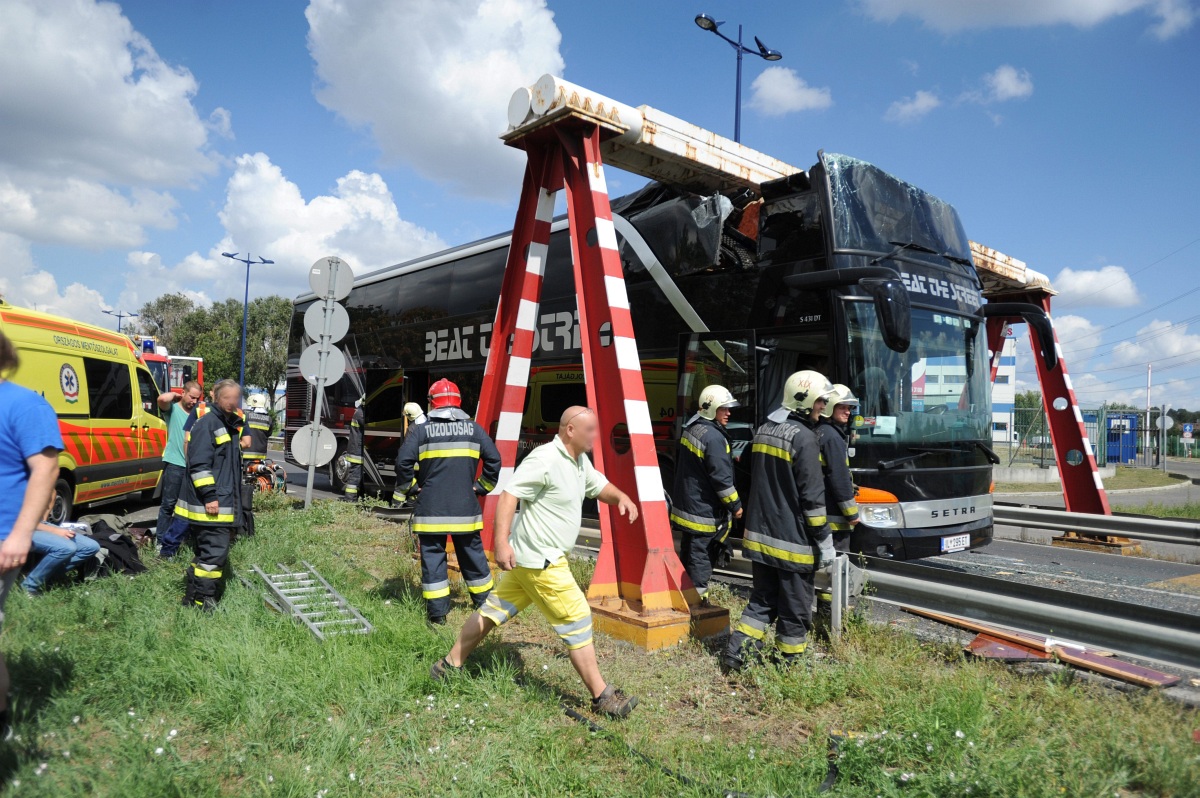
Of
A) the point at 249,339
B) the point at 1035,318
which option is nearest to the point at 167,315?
the point at 249,339

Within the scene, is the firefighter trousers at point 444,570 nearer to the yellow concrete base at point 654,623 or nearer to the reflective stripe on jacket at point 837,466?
the yellow concrete base at point 654,623

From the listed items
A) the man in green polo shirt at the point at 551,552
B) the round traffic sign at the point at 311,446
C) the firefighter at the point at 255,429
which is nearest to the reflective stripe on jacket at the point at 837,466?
the man in green polo shirt at the point at 551,552

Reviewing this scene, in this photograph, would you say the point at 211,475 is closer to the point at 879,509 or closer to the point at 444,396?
the point at 444,396

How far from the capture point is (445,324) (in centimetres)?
1174

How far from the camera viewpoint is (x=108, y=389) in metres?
10.2

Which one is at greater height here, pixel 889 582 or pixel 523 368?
pixel 523 368

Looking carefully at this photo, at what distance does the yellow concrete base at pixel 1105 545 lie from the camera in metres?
9.44

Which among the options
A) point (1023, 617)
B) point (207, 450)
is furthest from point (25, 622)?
point (1023, 617)

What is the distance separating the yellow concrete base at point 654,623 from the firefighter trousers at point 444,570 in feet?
2.71

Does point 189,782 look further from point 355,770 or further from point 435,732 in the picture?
point 435,732

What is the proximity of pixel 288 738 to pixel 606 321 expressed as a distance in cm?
333

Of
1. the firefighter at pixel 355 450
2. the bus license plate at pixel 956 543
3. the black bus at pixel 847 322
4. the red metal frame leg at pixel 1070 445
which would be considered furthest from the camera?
the firefighter at pixel 355 450

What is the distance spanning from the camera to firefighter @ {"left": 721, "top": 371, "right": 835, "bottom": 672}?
441 centimetres

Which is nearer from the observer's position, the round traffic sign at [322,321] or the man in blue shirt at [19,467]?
the man in blue shirt at [19,467]
